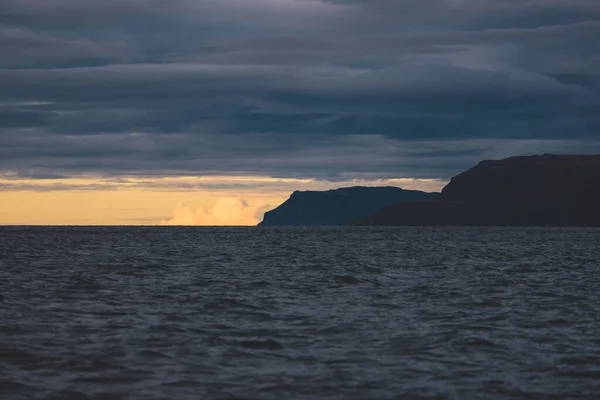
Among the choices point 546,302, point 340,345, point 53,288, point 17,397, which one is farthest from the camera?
point 53,288

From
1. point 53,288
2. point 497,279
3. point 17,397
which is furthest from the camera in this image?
point 497,279

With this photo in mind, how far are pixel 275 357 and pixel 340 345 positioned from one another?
Answer: 2.20 meters

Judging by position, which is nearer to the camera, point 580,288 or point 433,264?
point 580,288

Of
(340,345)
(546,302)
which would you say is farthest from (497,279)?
(340,345)

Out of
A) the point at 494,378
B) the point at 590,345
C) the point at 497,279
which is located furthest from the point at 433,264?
the point at 494,378

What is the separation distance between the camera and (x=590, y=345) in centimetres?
2194

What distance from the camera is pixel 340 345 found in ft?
71.2

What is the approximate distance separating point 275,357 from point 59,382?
5.07 m

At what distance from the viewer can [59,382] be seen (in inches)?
684

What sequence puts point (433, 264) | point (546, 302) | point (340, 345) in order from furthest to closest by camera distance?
point (433, 264), point (546, 302), point (340, 345)

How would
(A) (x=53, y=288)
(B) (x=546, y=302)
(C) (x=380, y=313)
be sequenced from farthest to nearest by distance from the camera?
(A) (x=53, y=288) → (B) (x=546, y=302) → (C) (x=380, y=313)

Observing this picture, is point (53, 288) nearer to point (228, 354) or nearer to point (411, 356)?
point (228, 354)

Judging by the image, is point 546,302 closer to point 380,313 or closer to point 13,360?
point 380,313

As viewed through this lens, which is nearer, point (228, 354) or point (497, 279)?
point (228, 354)
